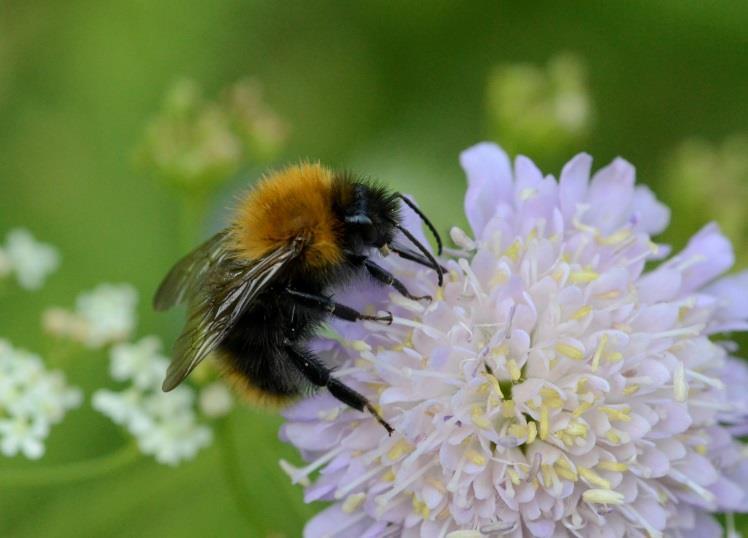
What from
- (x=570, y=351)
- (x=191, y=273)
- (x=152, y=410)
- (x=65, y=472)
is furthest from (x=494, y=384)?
(x=65, y=472)

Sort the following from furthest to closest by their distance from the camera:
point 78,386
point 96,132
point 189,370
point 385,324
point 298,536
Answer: point 96,132
point 78,386
point 298,536
point 385,324
point 189,370

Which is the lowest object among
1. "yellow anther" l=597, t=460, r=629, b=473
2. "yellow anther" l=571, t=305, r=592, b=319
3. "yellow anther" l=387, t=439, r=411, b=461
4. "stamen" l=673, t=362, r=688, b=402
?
"yellow anther" l=387, t=439, r=411, b=461

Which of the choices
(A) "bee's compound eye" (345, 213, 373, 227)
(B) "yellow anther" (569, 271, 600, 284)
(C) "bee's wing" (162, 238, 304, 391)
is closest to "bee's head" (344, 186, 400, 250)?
(A) "bee's compound eye" (345, 213, 373, 227)

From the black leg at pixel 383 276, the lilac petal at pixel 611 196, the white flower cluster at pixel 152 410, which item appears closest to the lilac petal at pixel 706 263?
the lilac petal at pixel 611 196

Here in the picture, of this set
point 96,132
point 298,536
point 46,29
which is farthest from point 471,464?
point 46,29

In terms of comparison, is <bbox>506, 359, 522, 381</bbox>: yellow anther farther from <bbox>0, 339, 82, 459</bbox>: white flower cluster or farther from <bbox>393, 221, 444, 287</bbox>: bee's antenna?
<bbox>0, 339, 82, 459</bbox>: white flower cluster

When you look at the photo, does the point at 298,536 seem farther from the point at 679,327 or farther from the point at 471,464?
the point at 679,327
